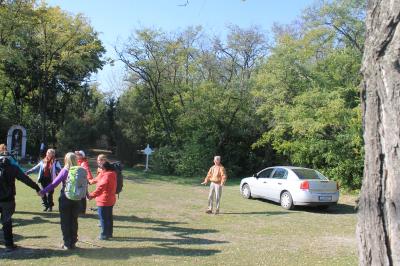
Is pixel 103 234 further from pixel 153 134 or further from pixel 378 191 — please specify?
pixel 153 134

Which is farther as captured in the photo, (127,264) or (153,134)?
(153,134)

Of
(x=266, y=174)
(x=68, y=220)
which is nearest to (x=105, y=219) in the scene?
(x=68, y=220)

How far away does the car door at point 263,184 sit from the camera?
17359 mm

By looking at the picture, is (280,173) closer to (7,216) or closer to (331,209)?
(331,209)

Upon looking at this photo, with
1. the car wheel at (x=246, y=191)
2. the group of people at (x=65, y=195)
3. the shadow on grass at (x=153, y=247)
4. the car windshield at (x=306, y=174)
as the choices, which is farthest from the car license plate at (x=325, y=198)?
the group of people at (x=65, y=195)

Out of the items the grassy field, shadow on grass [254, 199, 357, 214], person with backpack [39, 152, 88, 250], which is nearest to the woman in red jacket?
the grassy field

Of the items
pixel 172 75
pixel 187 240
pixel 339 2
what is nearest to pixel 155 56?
pixel 172 75

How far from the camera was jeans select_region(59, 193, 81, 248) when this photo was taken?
333 inches

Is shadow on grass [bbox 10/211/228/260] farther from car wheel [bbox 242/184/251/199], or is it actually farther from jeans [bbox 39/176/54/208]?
car wheel [bbox 242/184/251/199]

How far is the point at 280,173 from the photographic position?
16.8 metres

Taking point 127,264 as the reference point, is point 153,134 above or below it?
above

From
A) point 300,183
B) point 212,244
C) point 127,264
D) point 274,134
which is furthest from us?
point 274,134

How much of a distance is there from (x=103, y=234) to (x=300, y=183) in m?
8.00

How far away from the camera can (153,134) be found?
128ft
